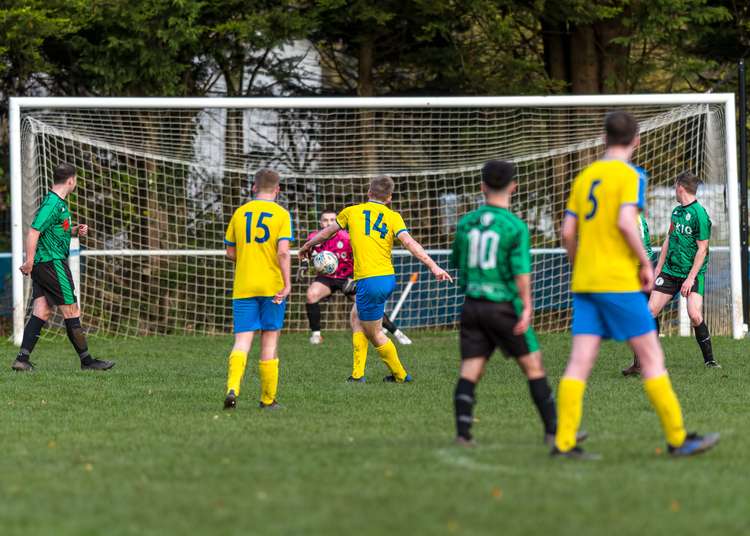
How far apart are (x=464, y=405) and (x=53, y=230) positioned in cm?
612

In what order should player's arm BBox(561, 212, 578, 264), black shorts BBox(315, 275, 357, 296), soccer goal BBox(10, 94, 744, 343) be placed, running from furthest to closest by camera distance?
soccer goal BBox(10, 94, 744, 343) < black shorts BBox(315, 275, 357, 296) < player's arm BBox(561, 212, 578, 264)

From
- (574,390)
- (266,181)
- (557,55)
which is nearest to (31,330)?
(266,181)

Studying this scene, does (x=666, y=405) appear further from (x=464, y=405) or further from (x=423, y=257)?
(x=423, y=257)

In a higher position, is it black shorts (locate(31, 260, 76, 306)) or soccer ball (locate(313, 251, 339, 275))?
soccer ball (locate(313, 251, 339, 275))

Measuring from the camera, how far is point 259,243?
8.72 m

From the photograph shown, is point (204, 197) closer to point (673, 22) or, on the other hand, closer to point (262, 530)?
point (673, 22)

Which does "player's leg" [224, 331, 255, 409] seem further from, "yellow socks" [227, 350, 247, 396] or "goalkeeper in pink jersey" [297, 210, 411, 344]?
"goalkeeper in pink jersey" [297, 210, 411, 344]

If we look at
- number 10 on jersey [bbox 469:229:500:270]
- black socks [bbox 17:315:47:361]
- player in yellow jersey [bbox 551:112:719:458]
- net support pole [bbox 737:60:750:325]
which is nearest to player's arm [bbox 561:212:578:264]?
player in yellow jersey [bbox 551:112:719:458]

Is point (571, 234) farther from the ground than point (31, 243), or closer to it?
closer to it

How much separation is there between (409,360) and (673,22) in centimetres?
745

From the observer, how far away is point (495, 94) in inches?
745

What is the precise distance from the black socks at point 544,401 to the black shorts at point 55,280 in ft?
20.8

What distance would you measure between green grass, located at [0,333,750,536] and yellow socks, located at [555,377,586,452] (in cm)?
14

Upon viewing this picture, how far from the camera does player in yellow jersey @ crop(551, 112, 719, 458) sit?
634cm
